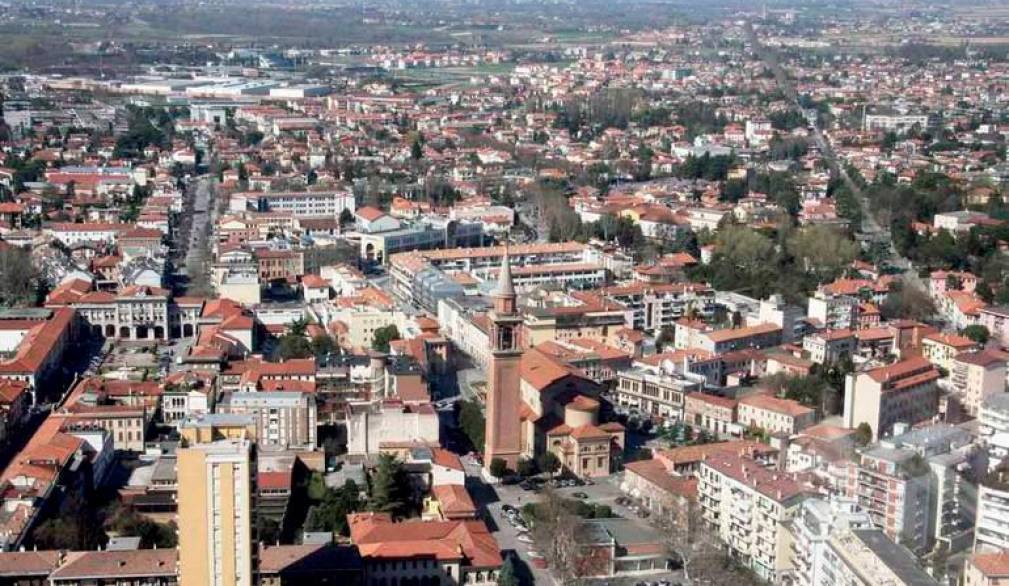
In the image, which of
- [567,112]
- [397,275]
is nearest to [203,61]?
[567,112]

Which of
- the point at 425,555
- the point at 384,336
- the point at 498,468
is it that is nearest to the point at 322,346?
the point at 384,336

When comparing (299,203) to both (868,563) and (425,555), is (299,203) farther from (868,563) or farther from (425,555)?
(868,563)

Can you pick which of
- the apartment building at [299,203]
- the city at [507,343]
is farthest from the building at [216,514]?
the apartment building at [299,203]

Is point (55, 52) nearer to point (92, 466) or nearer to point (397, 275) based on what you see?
point (397, 275)

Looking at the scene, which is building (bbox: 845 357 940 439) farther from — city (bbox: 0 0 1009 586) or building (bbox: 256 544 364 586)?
building (bbox: 256 544 364 586)

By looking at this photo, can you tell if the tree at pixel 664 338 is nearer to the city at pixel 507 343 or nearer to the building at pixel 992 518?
the city at pixel 507 343

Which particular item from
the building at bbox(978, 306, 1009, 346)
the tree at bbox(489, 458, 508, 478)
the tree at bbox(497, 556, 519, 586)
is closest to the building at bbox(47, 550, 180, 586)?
the tree at bbox(497, 556, 519, 586)
